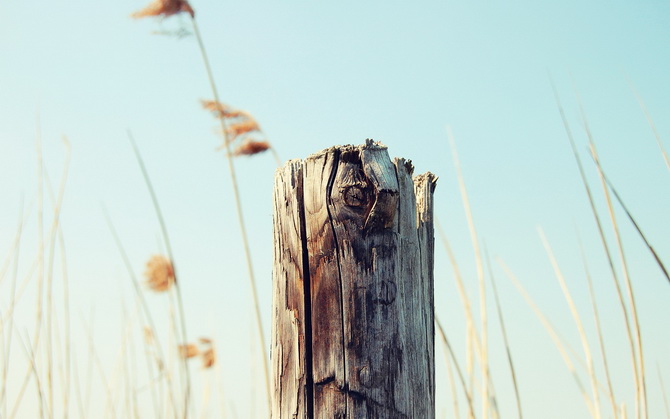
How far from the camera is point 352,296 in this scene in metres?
1.06

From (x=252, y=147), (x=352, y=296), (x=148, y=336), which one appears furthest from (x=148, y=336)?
(x=352, y=296)

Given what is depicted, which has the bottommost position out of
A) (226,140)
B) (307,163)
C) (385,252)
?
(385,252)

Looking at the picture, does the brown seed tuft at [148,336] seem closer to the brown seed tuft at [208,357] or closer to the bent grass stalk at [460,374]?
the brown seed tuft at [208,357]

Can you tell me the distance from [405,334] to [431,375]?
0.14 m

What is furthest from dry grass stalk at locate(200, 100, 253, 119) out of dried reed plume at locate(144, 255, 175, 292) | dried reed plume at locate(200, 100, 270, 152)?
dried reed plume at locate(144, 255, 175, 292)

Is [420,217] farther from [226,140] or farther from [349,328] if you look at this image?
[226,140]

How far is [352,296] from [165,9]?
1863 mm

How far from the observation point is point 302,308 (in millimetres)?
1114

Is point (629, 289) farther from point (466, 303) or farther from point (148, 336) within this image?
point (148, 336)

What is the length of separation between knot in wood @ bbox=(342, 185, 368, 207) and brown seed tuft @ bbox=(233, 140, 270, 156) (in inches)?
55.3

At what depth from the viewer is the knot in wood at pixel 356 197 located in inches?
42.8

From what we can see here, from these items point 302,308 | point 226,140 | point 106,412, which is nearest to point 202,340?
point 106,412

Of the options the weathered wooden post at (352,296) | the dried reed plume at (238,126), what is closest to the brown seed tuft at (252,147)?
the dried reed plume at (238,126)

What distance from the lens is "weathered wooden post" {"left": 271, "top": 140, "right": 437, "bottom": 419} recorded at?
104 cm
